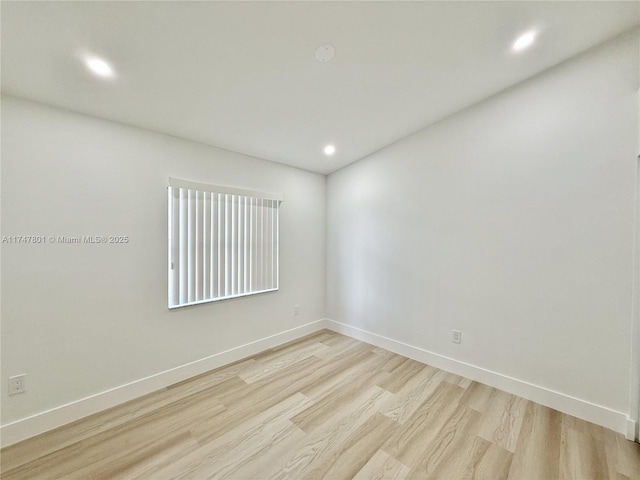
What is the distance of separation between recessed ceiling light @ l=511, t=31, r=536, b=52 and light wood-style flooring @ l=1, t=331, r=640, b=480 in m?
2.72

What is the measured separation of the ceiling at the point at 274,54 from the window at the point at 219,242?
656 mm

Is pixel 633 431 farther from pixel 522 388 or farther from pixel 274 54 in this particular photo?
pixel 274 54

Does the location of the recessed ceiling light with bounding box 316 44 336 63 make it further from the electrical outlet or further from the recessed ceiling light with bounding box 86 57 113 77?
the electrical outlet

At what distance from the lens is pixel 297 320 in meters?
3.38

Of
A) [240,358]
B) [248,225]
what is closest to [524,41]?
[248,225]

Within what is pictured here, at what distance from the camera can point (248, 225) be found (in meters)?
2.83

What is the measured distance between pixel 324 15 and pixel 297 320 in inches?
123

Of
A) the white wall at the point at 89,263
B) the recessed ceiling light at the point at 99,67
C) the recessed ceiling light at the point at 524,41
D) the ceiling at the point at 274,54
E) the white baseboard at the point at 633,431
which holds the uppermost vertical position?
the recessed ceiling light at the point at 524,41

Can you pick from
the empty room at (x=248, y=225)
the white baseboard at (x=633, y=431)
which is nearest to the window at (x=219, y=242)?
the empty room at (x=248, y=225)

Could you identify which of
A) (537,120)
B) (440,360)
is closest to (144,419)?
(440,360)

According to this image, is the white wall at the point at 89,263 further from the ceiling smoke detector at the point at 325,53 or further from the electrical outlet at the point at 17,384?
the ceiling smoke detector at the point at 325,53

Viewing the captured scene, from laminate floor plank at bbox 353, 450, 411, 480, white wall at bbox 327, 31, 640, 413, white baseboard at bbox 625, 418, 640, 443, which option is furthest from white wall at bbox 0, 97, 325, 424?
Answer: white baseboard at bbox 625, 418, 640, 443

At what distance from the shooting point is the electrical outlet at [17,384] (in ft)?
5.26

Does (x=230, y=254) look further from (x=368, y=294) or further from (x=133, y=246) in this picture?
(x=368, y=294)
